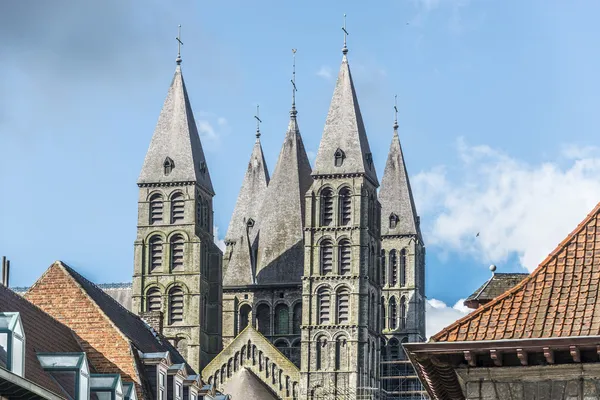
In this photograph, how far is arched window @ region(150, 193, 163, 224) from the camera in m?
106

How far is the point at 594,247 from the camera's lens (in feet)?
68.7

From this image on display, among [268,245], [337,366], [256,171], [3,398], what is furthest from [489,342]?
[256,171]

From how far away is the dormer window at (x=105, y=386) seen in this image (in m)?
33.3

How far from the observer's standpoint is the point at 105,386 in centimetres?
3341

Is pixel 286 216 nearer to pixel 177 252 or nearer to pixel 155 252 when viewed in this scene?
pixel 177 252

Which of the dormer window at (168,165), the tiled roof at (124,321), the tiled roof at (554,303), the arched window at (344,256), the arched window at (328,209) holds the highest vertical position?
the dormer window at (168,165)

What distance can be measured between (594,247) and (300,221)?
92.0m

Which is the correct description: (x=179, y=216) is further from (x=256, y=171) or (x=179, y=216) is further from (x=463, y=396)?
(x=463, y=396)

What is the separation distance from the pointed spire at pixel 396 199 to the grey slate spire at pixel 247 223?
829 cm

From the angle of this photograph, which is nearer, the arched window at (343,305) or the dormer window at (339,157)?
the arched window at (343,305)

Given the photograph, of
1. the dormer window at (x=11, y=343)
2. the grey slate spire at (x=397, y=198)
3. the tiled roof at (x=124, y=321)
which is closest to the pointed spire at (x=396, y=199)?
the grey slate spire at (x=397, y=198)

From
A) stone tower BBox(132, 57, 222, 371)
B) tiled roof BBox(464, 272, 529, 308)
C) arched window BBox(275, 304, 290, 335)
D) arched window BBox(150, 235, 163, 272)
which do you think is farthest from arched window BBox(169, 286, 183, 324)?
tiled roof BBox(464, 272, 529, 308)

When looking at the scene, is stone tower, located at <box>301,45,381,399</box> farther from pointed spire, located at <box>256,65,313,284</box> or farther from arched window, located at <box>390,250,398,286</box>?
arched window, located at <box>390,250,398,286</box>

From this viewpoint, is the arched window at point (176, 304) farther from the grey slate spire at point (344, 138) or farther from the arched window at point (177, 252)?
the grey slate spire at point (344, 138)
